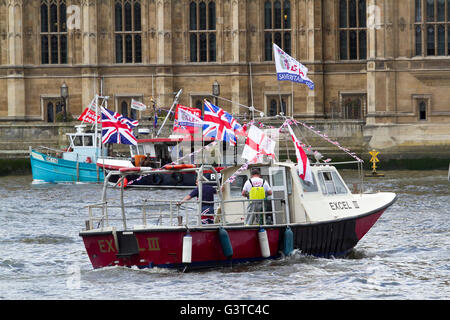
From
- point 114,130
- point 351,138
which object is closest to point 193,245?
point 114,130

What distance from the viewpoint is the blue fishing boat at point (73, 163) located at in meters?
66.6

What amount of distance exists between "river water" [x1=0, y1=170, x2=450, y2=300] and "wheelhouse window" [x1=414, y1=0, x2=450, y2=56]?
1395 inches

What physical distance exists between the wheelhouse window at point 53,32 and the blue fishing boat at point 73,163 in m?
11.8

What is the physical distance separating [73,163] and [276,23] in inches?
726

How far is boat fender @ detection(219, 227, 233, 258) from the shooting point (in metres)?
29.1

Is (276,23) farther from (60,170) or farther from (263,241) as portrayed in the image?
(263,241)

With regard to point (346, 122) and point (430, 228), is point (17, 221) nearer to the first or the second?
point (430, 228)

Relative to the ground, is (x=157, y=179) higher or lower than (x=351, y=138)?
lower

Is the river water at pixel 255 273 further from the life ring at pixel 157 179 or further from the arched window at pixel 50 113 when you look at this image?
the arched window at pixel 50 113

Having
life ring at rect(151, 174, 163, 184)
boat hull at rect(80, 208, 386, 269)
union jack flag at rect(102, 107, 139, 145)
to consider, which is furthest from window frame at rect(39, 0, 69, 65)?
boat hull at rect(80, 208, 386, 269)

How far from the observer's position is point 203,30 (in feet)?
261

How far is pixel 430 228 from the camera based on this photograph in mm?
39375
